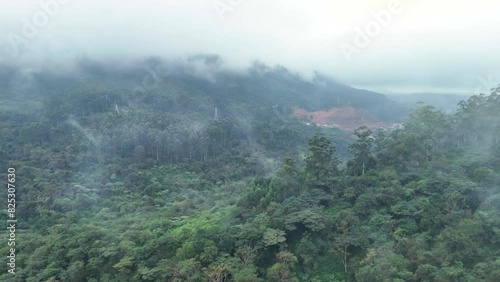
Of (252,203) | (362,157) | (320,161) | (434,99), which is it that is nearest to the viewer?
(252,203)

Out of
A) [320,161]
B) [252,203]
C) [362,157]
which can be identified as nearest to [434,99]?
[362,157]

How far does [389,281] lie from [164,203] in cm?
1819

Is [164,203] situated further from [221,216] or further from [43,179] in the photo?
[43,179]

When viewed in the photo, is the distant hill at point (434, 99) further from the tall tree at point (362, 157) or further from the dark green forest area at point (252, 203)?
the tall tree at point (362, 157)

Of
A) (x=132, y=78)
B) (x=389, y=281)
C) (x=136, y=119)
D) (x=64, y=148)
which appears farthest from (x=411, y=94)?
(x=389, y=281)

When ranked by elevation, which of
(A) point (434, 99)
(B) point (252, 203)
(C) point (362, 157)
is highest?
(A) point (434, 99)

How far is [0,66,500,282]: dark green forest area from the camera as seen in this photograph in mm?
17281

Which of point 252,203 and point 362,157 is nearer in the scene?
point 252,203

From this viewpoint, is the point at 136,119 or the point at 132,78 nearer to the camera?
the point at 136,119

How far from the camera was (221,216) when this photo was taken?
76.1 feet

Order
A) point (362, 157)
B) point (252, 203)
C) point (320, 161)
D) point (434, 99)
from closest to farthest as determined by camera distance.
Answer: point (252, 203)
point (320, 161)
point (362, 157)
point (434, 99)

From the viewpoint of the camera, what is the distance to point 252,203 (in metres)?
23.2

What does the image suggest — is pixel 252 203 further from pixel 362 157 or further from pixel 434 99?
pixel 434 99

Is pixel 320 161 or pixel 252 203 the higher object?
pixel 320 161
